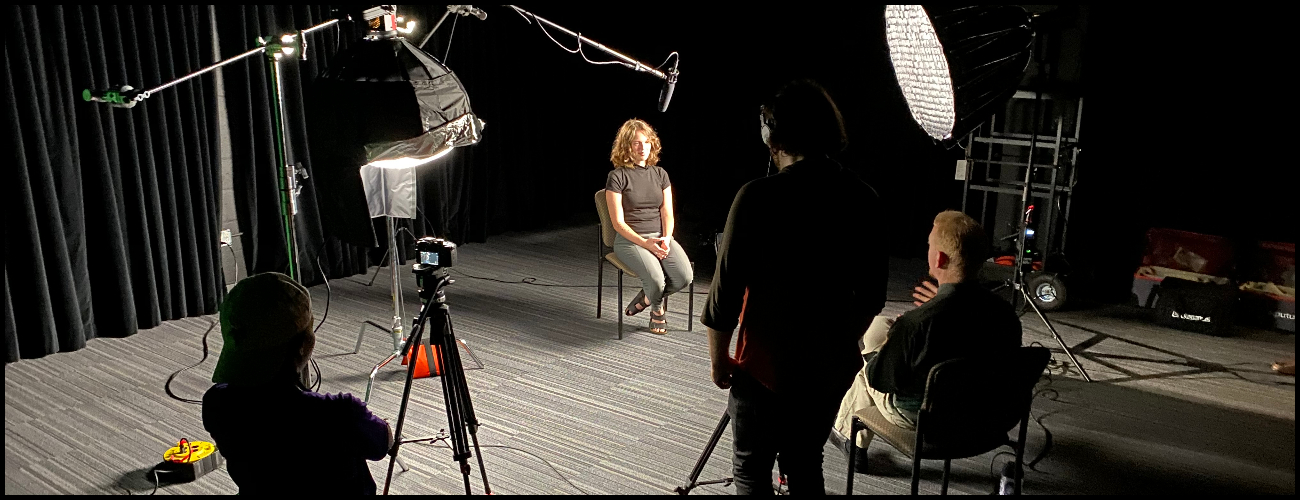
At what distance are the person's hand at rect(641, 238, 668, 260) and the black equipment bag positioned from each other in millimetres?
2621

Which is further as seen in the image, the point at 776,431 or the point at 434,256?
the point at 434,256

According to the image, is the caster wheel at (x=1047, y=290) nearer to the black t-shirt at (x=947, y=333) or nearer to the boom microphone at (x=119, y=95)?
the black t-shirt at (x=947, y=333)

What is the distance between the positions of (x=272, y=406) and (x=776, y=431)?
1.04 meters

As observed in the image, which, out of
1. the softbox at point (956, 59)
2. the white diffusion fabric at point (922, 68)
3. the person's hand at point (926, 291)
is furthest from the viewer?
the person's hand at point (926, 291)

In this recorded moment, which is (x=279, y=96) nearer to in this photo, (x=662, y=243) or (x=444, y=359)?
(x=444, y=359)

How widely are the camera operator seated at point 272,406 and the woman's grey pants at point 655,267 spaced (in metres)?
2.41

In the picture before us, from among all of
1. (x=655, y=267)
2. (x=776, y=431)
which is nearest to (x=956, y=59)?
(x=776, y=431)

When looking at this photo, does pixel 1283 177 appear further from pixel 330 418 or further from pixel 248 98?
pixel 248 98

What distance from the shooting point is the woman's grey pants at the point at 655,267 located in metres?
4.09

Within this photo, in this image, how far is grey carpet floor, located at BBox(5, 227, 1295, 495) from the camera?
2785 millimetres

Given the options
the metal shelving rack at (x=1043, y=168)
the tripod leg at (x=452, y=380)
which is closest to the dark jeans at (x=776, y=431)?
the tripod leg at (x=452, y=380)

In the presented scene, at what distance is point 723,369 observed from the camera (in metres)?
1.94

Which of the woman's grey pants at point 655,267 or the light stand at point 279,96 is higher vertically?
the light stand at point 279,96

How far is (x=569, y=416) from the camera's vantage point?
10.6 ft
